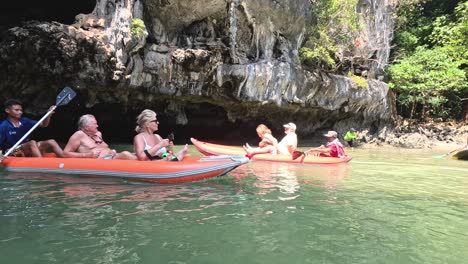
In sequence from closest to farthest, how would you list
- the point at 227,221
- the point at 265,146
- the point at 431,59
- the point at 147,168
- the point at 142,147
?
the point at 227,221
the point at 147,168
the point at 142,147
the point at 265,146
the point at 431,59

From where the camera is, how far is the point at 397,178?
666 centimetres

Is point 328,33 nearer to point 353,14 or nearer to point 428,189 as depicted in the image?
point 353,14

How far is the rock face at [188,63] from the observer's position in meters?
9.66

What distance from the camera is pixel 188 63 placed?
1182 centimetres

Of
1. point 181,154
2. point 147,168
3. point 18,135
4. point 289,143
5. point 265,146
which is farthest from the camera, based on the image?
point 265,146

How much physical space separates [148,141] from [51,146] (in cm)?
203

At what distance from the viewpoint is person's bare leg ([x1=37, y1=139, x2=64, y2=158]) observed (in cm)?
606

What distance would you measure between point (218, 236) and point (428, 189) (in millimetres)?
4031

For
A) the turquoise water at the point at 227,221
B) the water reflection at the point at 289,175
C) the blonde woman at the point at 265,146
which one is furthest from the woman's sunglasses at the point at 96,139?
the blonde woman at the point at 265,146

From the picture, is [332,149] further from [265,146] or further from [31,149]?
[31,149]

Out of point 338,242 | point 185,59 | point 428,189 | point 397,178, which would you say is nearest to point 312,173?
point 397,178

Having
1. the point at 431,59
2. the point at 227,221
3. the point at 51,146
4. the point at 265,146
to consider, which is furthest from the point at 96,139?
the point at 431,59

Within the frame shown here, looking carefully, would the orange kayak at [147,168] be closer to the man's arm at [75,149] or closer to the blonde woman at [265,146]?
the man's arm at [75,149]

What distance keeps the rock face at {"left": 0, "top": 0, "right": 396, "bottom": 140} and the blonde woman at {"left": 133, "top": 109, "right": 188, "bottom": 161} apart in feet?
17.2
